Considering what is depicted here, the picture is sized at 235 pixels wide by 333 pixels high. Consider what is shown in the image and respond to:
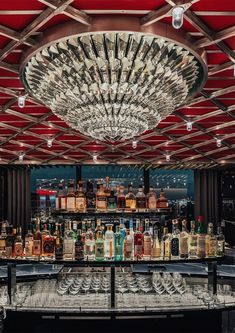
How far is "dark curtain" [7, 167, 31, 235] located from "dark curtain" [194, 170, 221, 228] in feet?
16.9

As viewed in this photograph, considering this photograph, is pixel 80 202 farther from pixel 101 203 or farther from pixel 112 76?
pixel 112 76

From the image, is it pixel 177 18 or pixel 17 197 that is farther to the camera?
pixel 17 197

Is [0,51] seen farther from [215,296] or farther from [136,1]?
[215,296]

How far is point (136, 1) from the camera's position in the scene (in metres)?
2.89

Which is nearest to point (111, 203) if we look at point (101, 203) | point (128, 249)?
point (101, 203)

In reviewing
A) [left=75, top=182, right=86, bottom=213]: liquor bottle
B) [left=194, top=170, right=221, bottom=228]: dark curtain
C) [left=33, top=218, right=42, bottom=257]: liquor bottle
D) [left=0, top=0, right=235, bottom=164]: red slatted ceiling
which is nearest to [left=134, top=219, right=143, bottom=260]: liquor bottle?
[left=33, top=218, right=42, bottom=257]: liquor bottle

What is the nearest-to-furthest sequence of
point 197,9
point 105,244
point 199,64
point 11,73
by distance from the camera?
1. point 197,9
2. point 199,64
3. point 11,73
4. point 105,244

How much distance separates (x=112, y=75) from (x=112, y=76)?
0.01m

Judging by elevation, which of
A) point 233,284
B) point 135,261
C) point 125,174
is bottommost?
point 233,284

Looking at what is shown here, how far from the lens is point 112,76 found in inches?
116

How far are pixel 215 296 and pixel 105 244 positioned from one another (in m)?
1.41

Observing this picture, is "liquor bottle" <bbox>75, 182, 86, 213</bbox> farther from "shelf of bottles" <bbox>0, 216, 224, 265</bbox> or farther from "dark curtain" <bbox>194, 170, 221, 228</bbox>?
"dark curtain" <bbox>194, 170, 221, 228</bbox>

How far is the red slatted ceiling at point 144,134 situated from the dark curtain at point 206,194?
1718mm

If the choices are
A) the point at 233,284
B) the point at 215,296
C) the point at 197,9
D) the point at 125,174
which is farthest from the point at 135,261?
the point at 125,174
